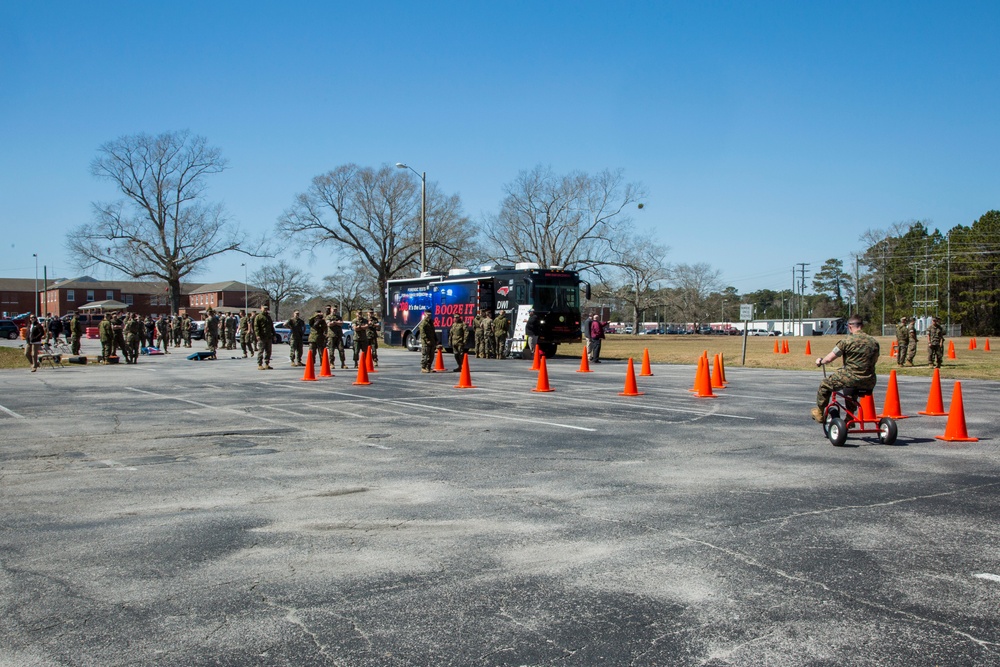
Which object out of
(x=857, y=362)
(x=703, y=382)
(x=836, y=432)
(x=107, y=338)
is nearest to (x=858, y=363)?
(x=857, y=362)

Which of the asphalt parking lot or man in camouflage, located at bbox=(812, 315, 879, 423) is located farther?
man in camouflage, located at bbox=(812, 315, 879, 423)

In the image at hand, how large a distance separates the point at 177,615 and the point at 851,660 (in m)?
3.31

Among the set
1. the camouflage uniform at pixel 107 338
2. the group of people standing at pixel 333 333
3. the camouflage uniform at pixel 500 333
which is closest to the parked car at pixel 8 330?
the camouflage uniform at pixel 107 338

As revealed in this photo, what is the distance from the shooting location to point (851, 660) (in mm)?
3801

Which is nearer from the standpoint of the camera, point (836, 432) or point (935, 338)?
point (836, 432)

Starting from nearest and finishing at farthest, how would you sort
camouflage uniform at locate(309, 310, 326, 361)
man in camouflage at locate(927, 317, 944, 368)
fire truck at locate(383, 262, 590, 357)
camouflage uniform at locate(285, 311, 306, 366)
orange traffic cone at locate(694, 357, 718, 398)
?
orange traffic cone at locate(694, 357, 718, 398)
man in camouflage at locate(927, 317, 944, 368)
camouflage uniform at locate(285, 311, 306, 366)
camouflage uniform at locate(309, 310, 326, 361)
fire truck at locate(383, 262, 590, 357)

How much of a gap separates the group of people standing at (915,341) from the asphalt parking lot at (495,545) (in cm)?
1490

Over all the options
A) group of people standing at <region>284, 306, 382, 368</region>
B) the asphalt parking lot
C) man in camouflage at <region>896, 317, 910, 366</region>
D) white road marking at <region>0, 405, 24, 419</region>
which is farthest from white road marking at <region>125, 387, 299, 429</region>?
man in camouflage at <region>896, 317, 910, 366</region>

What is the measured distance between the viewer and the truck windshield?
32062 mm

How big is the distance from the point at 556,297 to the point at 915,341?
12578 mm

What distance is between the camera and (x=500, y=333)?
32.0 meters

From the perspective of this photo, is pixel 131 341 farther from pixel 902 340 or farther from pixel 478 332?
pixel 902 340

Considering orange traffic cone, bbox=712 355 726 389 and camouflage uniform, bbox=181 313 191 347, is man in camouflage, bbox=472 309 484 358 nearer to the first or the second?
orange traffic cone, bbox=712 355 726 389

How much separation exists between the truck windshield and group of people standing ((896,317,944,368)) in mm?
11611
